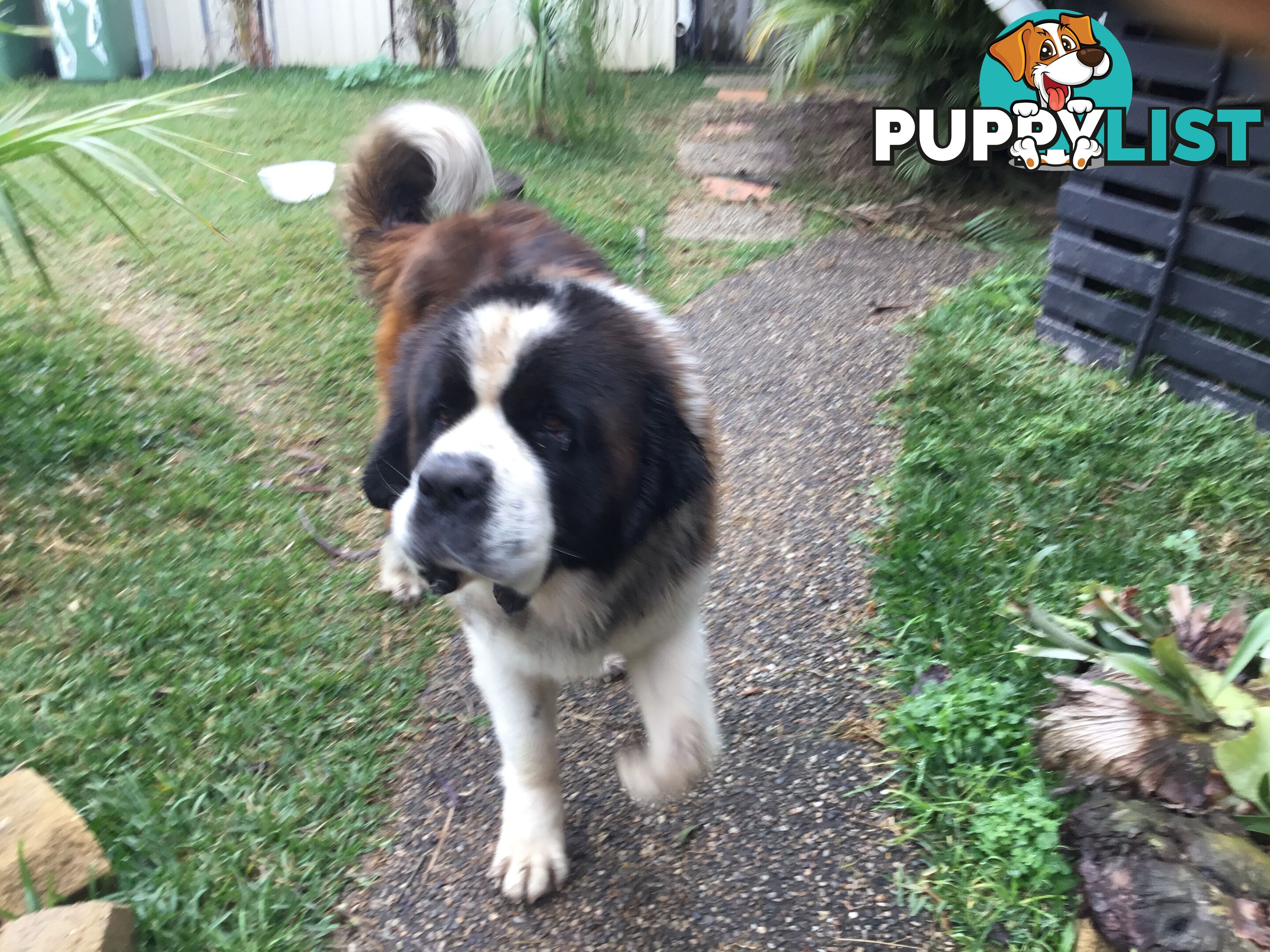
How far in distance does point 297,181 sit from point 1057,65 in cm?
495

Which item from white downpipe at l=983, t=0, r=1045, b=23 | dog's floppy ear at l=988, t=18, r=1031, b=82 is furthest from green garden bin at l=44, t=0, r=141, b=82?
white downpipe at l=983, t=0, r=1045, b=23

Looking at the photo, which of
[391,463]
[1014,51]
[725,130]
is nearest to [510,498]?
[391,463]

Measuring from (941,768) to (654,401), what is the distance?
130cm

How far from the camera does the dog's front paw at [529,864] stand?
2.26 metres

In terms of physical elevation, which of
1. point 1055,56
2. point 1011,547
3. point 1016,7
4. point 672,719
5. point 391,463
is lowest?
point 1011,547

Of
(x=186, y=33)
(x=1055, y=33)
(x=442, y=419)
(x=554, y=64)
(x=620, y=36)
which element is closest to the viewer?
(x=442, y=419)

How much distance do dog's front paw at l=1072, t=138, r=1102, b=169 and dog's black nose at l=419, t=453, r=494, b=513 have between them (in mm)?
3750

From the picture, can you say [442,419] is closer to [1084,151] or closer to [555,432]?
[555,432]

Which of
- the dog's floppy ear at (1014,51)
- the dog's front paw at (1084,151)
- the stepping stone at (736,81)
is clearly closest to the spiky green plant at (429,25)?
the stepping stone at (736,81)

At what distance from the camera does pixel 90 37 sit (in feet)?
31.3

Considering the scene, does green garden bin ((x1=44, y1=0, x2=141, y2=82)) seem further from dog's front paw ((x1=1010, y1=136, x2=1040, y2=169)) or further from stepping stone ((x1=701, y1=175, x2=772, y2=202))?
dog's front paw ((x1=1010, y1=136, x2=1040, y2=169))

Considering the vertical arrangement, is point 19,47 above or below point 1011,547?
above

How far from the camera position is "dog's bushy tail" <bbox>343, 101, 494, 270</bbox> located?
314cm

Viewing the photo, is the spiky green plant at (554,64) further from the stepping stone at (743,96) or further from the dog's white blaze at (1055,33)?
the dog's white blaze at (1055,33)
